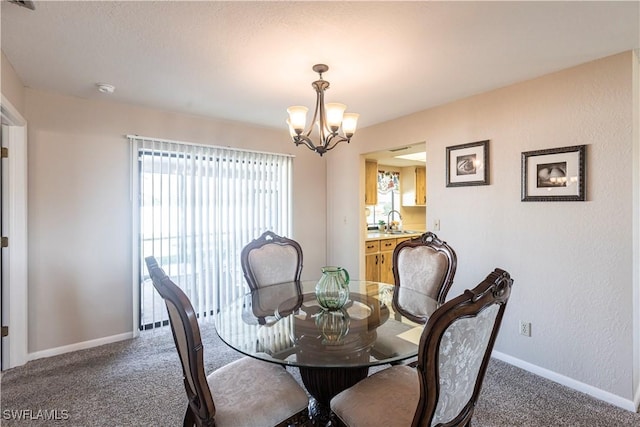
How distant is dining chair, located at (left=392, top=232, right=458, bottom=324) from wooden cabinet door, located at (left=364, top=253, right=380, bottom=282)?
1731 mm

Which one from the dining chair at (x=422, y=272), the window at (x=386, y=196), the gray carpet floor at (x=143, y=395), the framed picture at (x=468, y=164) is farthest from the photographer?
the window at (x=386, y=196)

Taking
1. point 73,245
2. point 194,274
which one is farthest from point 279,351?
point 73,245

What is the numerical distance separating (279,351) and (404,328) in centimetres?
74

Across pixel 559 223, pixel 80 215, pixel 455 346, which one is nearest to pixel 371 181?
pixel 559 223

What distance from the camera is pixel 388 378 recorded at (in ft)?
5.12

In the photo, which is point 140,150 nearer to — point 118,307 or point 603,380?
point 118,307

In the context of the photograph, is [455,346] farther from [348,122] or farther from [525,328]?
[525,328]

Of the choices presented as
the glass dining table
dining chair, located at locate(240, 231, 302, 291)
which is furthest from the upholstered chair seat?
dining chair, located at locate(240, 231, 302, 291)

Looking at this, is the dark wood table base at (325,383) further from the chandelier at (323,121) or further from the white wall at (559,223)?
the white wall at (559,223)

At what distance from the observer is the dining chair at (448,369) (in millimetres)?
1021

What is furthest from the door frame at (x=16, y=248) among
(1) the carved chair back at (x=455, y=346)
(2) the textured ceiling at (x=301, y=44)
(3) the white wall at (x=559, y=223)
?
(3) the white wall at (x=559, y=223)

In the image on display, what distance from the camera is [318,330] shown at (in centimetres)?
172

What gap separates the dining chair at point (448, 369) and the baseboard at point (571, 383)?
1.62 m

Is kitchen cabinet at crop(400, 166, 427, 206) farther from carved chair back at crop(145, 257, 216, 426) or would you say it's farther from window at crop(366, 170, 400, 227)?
carved chair back at crop(145, 257, 216, 426)
